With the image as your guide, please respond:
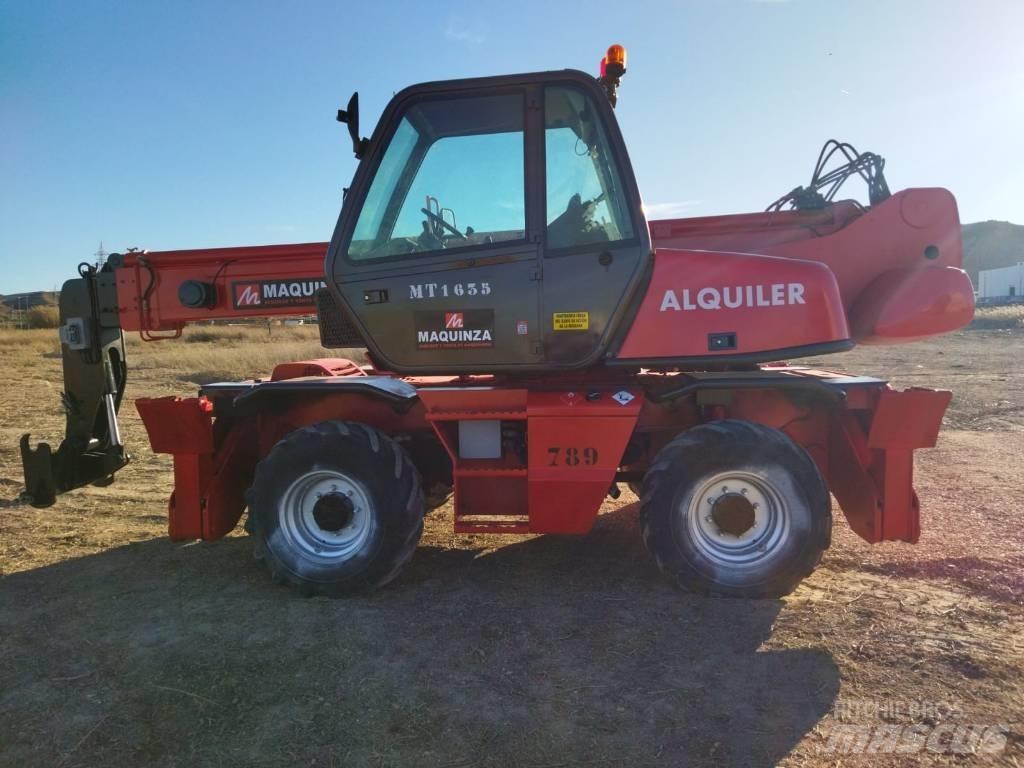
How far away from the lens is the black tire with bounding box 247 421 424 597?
4.33 m

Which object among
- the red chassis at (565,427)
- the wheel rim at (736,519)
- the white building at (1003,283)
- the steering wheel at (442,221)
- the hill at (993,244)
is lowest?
the wheel rim at (736,519)

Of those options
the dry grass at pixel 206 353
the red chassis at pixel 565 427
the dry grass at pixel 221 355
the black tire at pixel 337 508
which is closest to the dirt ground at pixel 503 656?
the black tire at pixel 337 508

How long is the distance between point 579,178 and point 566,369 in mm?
1161

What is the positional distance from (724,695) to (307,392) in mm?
2979

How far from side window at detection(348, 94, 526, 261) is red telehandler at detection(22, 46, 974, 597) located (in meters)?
0.01

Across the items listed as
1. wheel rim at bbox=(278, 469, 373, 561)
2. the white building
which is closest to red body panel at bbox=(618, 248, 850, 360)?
wheel rim at bbox=(278, 469, 373, 561)

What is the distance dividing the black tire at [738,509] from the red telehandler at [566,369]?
13 mm

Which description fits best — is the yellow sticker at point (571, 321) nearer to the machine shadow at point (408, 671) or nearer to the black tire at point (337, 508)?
the black tire at point (337, 508)

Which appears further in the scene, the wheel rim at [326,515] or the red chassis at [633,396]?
the wheel rim at [326,515]

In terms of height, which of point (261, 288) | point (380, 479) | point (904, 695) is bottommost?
point (904, 695)

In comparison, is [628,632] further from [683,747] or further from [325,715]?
[325,715]

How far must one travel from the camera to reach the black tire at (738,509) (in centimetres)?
412

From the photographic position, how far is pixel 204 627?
3975 mm

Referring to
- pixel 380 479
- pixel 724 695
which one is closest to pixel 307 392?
pixel 380 479
